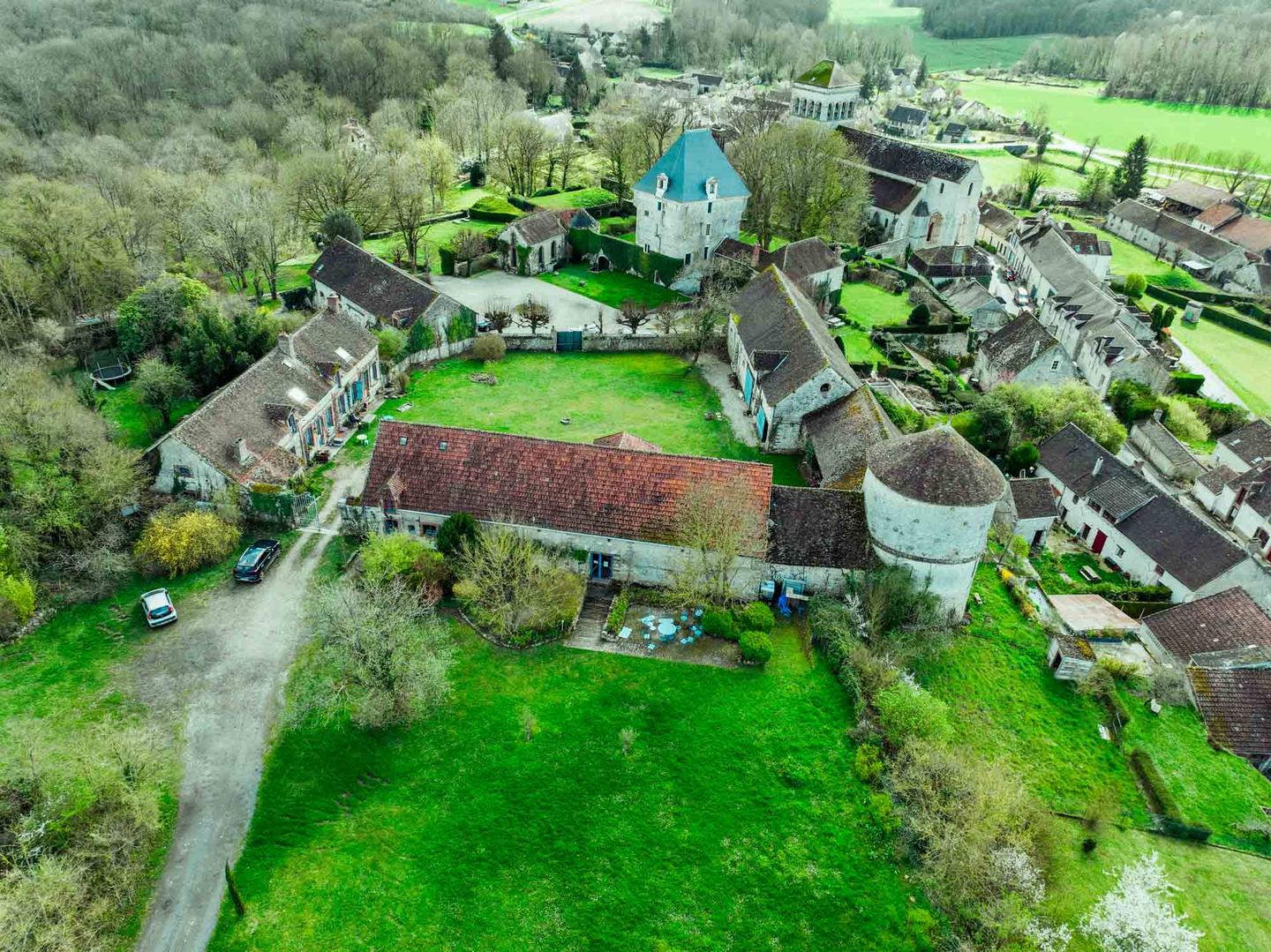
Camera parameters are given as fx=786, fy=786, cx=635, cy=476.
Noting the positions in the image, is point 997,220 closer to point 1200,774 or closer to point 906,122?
point 906,122

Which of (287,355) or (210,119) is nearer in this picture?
(287,355)

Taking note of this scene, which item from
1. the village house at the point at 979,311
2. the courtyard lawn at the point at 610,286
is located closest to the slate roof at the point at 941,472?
the courtyard lawn at the point at 610,286

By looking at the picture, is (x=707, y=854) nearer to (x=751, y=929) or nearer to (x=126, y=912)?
(x=751, y=929)

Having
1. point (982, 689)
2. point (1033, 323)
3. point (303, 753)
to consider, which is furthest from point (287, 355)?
point (1033, 323)

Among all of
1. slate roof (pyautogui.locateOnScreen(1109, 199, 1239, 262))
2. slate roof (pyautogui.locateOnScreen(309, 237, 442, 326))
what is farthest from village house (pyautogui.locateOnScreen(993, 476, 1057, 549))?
slate roof (pyautogui.locateOnScreen(1109, 199, 1239, 262))

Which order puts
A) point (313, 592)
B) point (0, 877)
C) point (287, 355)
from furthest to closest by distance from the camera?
point (287, 355) → point (313, 592) → point (0, 877)

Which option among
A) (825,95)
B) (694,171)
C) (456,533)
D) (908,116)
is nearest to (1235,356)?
(825,95)

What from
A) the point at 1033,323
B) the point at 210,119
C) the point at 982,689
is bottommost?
the point at 982,689
